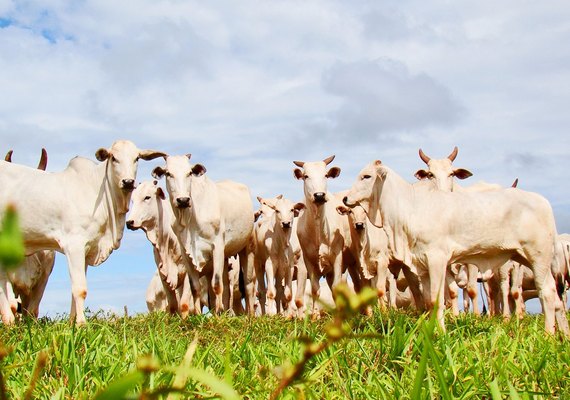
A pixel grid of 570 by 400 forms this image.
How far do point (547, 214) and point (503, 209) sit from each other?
23.5 inches

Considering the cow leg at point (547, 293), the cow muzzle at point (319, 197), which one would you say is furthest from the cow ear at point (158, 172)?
the cow leg at point (547, 293)

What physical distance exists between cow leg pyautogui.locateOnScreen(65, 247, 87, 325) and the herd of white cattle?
0.04ft

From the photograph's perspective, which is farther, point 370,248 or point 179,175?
point 370,248

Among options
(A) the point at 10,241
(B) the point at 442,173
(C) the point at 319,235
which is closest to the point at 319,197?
(C) the point at 319,235

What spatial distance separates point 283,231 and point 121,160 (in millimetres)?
5924

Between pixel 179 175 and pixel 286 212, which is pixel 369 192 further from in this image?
pixel 286 212

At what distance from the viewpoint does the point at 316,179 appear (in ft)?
39.8

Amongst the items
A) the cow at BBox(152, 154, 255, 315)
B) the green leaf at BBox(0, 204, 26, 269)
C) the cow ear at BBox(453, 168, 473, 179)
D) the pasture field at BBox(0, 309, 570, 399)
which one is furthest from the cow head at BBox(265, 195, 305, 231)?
the green leaf at BBox(0, 204, 26, 269)

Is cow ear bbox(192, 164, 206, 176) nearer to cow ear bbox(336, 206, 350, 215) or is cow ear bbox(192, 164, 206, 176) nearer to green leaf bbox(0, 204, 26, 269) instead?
cow ear bbox(336, 206, 350, 215)

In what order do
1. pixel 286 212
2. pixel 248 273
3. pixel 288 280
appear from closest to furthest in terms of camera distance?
pixel 286 212
pixel 288 280
pixel 248 273

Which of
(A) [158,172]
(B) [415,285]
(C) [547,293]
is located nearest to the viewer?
(C) [547,293]

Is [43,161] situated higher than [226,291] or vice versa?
[43,161]

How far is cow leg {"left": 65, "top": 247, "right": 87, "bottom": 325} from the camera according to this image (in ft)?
28.3

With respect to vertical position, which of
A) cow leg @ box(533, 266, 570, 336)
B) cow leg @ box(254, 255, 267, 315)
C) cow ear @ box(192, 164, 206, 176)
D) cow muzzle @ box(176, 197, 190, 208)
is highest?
cow ear @ box(192, 164, 206, 176)
